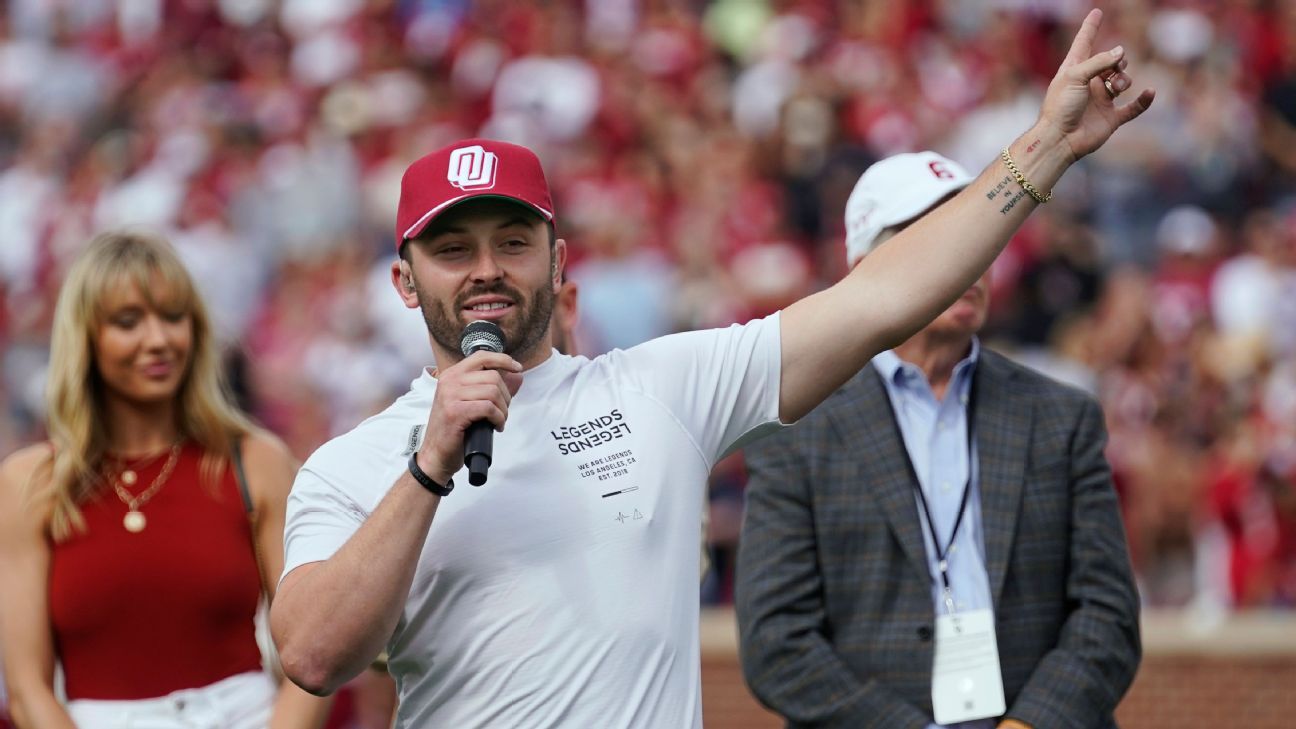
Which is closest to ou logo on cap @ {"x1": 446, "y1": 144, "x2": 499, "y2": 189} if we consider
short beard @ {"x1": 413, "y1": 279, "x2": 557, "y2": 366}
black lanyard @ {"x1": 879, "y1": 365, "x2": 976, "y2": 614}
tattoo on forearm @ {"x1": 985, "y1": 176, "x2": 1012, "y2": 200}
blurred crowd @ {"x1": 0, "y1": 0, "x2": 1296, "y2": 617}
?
short beard @ {"x1": 413, "y1": 279, "x2": 557, "y2": 366}

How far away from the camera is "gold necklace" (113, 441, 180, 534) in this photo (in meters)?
4.67

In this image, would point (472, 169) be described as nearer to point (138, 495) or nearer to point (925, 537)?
point (925, 537)

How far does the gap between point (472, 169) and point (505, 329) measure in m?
0.31

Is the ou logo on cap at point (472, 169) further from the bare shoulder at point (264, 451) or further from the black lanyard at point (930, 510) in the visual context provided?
the bare shoulder at point (264, 451)

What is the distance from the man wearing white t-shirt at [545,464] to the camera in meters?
3.22

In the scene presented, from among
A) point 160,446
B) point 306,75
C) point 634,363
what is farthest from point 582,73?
point 634,363

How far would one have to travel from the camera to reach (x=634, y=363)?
11.9 feet

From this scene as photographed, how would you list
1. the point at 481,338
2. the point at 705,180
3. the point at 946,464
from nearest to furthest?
the point at 481,338 → the point at 946,464 → the point at 705,180

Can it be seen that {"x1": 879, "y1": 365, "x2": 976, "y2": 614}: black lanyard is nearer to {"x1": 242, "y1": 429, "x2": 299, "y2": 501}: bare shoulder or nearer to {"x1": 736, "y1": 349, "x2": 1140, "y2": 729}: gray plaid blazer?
{"x1": 736, "y1": 349, "x2": 1140, "y2": 729}: gray plaid blazer

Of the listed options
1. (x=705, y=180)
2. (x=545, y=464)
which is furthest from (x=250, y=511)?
(x=705, y=180)

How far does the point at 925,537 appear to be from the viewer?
4379 mm

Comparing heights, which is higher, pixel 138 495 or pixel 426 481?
pixel 138 495

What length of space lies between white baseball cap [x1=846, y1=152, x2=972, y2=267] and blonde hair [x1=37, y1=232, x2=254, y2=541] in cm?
168

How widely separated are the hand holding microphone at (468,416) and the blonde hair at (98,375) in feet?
5.93
